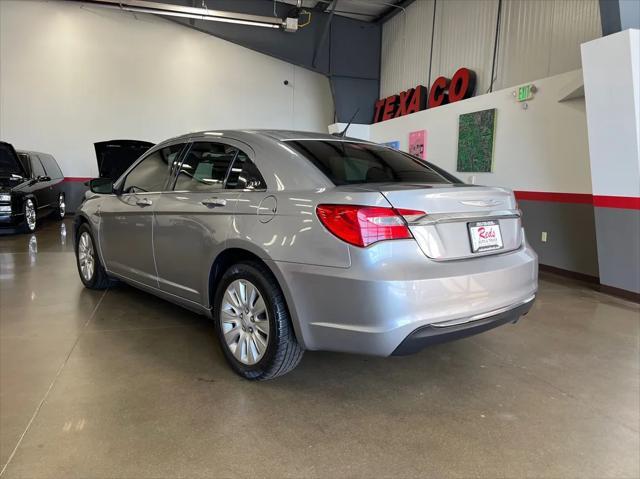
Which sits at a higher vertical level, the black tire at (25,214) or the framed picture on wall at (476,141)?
the framed picture on wall at (476,141)

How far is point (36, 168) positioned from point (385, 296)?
29.5 ft

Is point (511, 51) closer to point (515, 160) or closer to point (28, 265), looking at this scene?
point (515, 160)

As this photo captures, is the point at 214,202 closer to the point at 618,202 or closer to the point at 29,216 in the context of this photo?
the point at 618,202

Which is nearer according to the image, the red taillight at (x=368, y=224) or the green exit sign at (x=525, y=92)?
the red taillight at (x=368, y=224)

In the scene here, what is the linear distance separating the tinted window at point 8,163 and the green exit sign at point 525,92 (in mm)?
8081

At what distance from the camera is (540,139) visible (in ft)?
19.7

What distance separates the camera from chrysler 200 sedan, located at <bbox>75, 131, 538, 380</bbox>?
6.44 ft

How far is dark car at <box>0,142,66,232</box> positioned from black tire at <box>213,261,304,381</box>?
21.5 ft

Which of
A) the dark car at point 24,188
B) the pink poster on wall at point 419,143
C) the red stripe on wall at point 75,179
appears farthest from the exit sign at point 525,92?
the red stripe on wall at point 75,179

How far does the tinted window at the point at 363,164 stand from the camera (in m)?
2.38

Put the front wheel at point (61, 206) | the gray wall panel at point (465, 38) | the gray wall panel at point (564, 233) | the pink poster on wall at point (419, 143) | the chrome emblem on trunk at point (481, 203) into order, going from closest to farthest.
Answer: the chrome emblem on trunk at point (481, 203)
the gray wall panel at point (564, 233)
the gray wall panel at point (465, 38)
the pink poster on wall at point (419, 143)
the front wheel at point (61, 206)

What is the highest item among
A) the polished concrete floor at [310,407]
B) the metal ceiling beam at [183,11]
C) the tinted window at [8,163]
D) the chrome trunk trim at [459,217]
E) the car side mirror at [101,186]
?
the metal ceiling beam at [183,11]

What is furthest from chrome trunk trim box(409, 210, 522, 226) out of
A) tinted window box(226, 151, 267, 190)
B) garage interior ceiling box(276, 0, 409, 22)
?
garage interior ceiling box(276, 0, 409, 22)

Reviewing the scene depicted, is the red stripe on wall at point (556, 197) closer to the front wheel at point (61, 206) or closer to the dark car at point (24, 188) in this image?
the dark car at point (24, 188)
